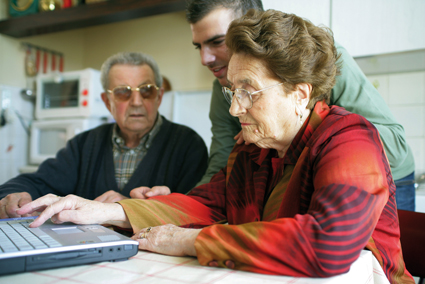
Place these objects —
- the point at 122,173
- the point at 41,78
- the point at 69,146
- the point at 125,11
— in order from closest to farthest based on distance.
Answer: the point at 122,173, the point at 69,146, the point at 125,11, the point at 41,78

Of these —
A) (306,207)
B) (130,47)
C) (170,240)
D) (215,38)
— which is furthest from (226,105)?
(130,47)

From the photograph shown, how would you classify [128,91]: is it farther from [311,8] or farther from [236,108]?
[311,8]

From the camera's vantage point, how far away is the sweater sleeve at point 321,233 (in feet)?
1.98

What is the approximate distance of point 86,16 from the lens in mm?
2883

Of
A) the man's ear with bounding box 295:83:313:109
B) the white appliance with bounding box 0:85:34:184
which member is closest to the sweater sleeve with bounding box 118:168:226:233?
the man's ear with bounding box 295:83:313:109

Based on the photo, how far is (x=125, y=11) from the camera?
270 cm

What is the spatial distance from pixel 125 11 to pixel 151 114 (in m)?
1.27

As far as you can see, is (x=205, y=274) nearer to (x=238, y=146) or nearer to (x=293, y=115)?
(x=293, y=115)

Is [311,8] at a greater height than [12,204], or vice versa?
[311,8]

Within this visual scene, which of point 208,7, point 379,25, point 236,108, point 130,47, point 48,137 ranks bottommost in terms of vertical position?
point 48,137

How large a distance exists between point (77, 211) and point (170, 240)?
284 millimetres

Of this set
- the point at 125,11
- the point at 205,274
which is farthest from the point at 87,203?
the point at 125,11

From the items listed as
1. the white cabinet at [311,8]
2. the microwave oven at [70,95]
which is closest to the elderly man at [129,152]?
the white cabinet at [311,8]

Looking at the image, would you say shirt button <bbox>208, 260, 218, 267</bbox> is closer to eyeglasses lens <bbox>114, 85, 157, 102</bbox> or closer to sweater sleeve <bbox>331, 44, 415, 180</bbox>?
sweater sleeve <bbox>331, 44, 415, 180</bbox>
